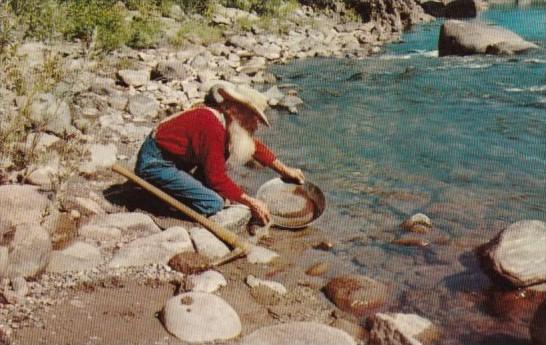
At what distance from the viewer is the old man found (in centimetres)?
477

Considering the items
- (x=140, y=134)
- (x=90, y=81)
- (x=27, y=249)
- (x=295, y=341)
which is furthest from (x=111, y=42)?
(x=295, y=341)

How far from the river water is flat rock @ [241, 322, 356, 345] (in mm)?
779

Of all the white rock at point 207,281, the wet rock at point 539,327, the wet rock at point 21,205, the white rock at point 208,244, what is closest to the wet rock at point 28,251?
the wet rock at point 21,205

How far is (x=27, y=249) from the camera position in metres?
3.89

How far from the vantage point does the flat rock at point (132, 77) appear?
9.88 meters

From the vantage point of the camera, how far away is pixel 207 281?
420 cm

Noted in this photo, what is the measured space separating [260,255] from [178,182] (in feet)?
2.91

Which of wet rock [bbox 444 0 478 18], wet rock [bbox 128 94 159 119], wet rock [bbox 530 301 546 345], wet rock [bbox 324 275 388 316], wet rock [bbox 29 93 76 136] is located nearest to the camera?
wet rock [bbox 530 301 546 345]

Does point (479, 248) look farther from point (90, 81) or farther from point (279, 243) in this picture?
point (90, 81)

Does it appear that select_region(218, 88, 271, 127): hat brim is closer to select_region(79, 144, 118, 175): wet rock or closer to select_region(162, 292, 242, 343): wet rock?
select_region(162, 292, 242, 343): wet rock

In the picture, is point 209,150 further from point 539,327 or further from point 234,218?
point 539,327

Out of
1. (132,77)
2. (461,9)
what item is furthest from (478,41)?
(461,9)

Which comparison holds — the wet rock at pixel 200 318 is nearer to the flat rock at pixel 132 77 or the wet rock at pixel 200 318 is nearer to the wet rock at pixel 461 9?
the flat rock at pixel 132 77

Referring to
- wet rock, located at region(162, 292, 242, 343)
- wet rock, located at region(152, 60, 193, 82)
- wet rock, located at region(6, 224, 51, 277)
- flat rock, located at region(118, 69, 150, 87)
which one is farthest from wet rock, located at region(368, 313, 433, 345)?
wet rock, located at region(152, 60, 193, 82)
